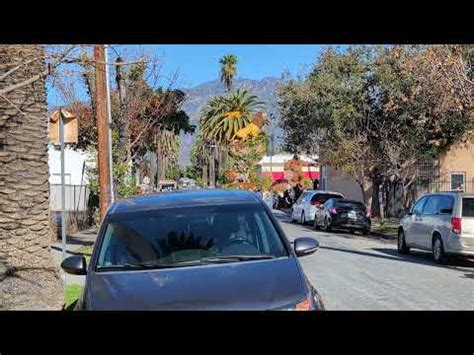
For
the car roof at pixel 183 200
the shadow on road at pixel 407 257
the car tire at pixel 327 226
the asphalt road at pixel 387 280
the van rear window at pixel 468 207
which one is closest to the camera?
the car roof at pixel 183 200

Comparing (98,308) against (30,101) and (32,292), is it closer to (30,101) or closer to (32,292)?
(32,292)

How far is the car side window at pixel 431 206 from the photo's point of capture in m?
17.4

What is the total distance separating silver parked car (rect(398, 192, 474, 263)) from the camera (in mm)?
15812

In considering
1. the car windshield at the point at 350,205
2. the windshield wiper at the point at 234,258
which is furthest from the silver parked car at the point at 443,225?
the windshield wiper at the point at 234,258

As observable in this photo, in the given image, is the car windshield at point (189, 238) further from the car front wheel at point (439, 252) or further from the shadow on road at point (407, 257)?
the car front wheel at point (439, 252)

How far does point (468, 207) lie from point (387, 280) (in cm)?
380

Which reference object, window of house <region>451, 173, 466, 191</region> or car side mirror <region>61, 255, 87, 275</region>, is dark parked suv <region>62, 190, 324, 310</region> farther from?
window of house <region>451, 173, 466, 191</region>

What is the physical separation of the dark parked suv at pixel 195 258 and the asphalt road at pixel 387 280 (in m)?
3.94

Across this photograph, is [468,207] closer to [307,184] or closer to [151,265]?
[151,265]

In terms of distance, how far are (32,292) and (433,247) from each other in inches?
423

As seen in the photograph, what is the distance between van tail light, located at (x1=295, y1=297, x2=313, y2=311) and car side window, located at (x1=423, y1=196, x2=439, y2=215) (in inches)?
508
